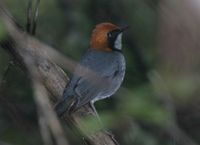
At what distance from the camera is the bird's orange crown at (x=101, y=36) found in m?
6.87

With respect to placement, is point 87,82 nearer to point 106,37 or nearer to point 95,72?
point 95,72

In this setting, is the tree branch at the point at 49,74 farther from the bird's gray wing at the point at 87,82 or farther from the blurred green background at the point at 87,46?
the blurred green background at the point at 87,46

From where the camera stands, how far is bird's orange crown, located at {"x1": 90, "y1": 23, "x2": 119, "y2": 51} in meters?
6.87

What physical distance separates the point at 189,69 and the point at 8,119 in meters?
3.24

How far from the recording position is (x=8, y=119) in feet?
25.3

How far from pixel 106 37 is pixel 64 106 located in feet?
5.76

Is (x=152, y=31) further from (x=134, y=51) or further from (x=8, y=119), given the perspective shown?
(x=8, y=119)

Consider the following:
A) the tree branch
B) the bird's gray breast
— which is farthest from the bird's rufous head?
the tree branch

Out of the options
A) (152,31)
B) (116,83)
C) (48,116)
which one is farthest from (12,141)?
A: (48,116)

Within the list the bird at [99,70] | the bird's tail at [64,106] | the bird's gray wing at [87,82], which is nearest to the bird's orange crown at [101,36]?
the bird at [99,70]

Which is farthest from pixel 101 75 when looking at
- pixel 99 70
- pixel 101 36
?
pixel 101 36

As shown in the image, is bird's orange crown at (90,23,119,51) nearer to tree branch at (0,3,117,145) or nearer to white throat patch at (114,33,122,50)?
white throat patch at (114,33,122,50)

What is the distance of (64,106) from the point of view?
551cm

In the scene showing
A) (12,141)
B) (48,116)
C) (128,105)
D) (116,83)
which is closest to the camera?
(48,116)
